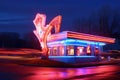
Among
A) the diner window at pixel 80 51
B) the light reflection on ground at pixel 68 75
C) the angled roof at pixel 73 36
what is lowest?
the light reflection on ground at pixel 68 75

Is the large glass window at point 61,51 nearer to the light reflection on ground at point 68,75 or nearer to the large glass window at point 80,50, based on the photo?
the large glass window at point 80,50

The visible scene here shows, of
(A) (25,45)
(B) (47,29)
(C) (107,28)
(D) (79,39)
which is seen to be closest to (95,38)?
(D) (79,39)

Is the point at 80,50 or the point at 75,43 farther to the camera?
the point at 80,50

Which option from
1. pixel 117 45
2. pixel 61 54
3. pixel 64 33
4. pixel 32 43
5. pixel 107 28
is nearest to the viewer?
pixel 64 33

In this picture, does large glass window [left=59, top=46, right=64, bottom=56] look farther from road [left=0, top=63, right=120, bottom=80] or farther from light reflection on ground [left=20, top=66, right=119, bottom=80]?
light reflection on ground [left=20, top=66, right=119, bottom=80]

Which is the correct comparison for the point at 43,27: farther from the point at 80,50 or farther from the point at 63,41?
the point at 80,50

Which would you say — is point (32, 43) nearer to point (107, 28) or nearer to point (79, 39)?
point (107, 28)

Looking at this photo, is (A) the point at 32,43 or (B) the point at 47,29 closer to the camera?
(B) the point at 47,29

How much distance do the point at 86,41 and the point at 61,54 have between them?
4.40 m

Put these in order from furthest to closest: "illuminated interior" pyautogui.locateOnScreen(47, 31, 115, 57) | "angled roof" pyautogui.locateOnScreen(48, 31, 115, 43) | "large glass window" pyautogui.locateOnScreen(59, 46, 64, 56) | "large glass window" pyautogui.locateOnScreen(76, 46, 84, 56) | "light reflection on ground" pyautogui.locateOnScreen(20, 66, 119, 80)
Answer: "large glass window" pyautogui.locateOnScreen(59, 46, 64, 56) < "large glass window" pyautogui.locateOnScreen(76, 46, 84, 56) < "illuminated interior" pyautogui.locateOnScreen(47, 31, 115, 57) < "angled roof" pyautogui.locateOnScreen(48, 31, 115, 43) < "light reflection on ground" pyautogui.locateOnScreen(20, 66, 119, 80)

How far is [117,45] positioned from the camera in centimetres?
11688

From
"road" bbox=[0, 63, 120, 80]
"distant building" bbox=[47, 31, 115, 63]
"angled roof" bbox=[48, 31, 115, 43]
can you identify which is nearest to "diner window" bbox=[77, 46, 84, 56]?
"distant building" bbox=[47, 31, 115, 63]

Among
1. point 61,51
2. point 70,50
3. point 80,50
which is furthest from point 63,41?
point 80,50

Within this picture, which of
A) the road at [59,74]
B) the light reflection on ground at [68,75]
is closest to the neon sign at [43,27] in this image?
the road at [59,74]
